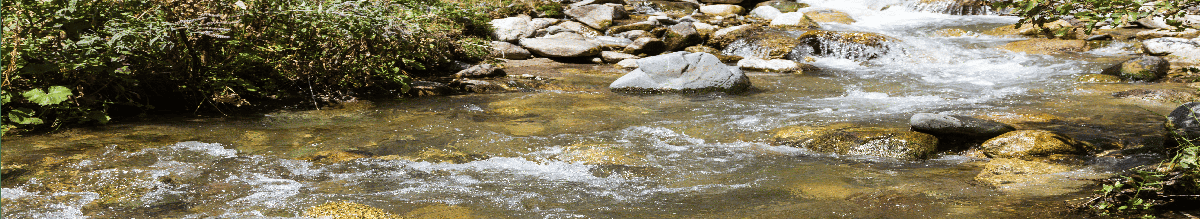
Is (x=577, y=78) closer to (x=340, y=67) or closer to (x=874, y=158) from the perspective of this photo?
(x=340, y=67)

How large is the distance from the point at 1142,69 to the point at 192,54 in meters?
11.3

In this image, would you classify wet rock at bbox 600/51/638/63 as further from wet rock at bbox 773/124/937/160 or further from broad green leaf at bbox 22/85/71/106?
broad green leaf at bbox 22/85/71/106

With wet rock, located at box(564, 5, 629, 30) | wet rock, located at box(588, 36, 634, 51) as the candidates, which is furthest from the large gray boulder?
wet rock, located at box(564, 5, 629, 30)

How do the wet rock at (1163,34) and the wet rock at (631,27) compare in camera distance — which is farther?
the wet rock at (631,27)

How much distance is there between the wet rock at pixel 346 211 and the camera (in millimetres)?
3436

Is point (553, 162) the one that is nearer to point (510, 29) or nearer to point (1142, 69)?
point (1142, 69)

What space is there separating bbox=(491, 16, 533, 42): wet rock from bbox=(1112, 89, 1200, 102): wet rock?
948 centimetres

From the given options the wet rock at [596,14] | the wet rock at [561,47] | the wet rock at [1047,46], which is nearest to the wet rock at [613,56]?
the wet rock at [561,47]

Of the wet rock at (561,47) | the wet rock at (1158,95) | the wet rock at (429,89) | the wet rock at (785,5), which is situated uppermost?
the wet rock at (429,89)

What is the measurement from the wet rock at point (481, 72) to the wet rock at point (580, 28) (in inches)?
229

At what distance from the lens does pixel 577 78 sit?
10234mm

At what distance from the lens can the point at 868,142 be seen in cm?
521

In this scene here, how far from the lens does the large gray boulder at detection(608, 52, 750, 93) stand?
8945 mm

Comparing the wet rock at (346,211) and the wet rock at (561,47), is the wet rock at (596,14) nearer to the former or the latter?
the wet rock at (561,47)
